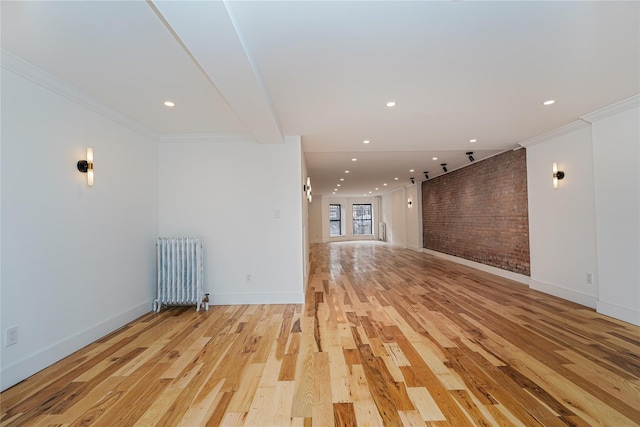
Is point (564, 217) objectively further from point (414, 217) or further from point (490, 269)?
point (414, 217)

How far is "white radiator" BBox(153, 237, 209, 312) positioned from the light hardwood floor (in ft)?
0.69

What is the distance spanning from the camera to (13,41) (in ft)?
6.26

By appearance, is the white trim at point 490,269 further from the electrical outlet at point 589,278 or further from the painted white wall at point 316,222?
the painted white wall at point 316,222

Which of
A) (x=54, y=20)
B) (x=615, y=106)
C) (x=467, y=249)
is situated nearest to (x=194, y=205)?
(x=54, y=20)

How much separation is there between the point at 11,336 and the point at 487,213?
6.96m

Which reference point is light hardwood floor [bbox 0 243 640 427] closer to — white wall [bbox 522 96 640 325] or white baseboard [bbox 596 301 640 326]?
white baseboard [bbox 596 301 640 326]

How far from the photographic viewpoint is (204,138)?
4.08 meters

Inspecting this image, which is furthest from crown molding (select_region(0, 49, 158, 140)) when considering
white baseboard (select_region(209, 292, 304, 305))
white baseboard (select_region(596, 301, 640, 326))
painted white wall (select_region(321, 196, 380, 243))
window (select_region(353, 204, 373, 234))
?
window (select_region(353, 204, 373, 234))

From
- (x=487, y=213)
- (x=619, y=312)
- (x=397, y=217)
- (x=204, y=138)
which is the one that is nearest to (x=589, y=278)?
(x=619, y=312)

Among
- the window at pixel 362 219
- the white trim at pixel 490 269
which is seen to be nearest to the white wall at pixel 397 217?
the window at pixel 362 219

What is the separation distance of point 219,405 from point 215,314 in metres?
1.94

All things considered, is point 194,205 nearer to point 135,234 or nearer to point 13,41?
point 135,234

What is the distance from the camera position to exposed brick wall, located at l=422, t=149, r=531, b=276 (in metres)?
5.06

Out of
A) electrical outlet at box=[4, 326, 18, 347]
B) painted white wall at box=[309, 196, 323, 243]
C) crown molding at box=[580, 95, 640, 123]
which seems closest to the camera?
electrical outlet at box=[4, 326, 18, 347]
